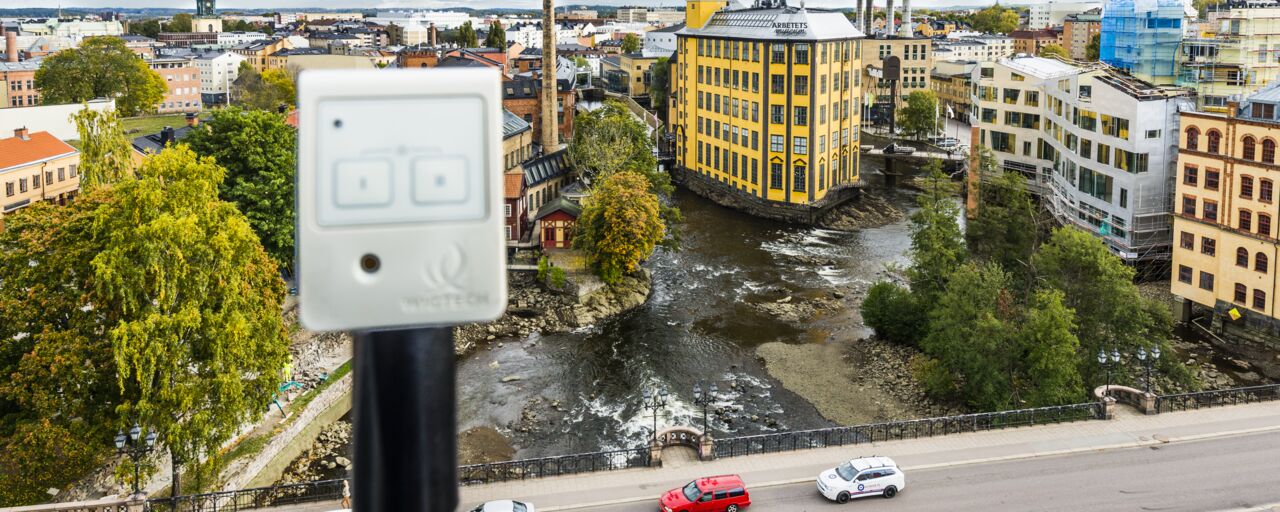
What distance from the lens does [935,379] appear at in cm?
3325

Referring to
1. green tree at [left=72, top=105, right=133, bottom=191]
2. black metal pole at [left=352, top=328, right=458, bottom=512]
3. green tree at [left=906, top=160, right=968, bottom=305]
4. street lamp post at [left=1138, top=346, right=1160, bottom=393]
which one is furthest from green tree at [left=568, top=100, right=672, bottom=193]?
black metal pole at [left=352, top=328, right=458, bottom=512]

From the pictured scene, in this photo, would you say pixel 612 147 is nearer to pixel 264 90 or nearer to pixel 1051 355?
pixel 1051 355

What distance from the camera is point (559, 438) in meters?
32.2

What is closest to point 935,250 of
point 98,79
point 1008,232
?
point 1008,232

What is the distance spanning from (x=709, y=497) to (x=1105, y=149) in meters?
35.3

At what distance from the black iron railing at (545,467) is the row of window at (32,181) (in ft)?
108

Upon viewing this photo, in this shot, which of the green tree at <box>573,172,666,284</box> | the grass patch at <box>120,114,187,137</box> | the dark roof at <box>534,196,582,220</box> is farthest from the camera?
the grass patch at <box>120,114,187,137</box>

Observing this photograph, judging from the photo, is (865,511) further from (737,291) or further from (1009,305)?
(737,291)

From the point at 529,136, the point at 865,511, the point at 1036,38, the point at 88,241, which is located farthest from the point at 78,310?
the point at 1036,38

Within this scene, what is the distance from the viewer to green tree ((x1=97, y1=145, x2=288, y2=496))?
2344cm

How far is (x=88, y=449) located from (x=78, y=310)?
3.41 m

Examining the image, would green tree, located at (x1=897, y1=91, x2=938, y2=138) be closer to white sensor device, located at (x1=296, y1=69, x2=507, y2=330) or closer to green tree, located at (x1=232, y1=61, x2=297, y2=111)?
green tree, located at (x1=232, y1=61, x2=297, y2=111)

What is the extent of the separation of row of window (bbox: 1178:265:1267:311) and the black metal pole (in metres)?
43.5

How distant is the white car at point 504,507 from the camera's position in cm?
2302
